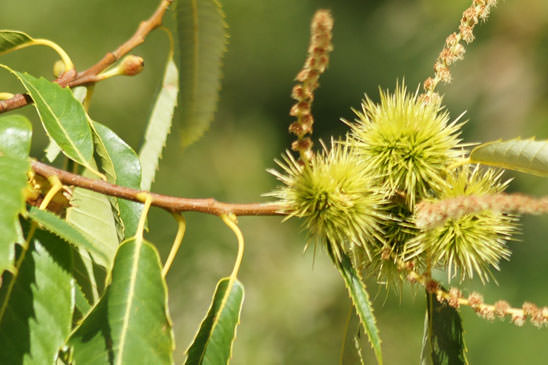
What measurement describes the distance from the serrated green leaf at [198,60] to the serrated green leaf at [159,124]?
5 cm

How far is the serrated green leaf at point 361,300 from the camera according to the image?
3.17 feet

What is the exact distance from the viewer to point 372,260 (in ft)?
3.67

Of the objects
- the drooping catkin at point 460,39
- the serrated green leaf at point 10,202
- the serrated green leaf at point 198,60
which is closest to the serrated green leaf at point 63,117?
the serrated green leaf at point 10,202

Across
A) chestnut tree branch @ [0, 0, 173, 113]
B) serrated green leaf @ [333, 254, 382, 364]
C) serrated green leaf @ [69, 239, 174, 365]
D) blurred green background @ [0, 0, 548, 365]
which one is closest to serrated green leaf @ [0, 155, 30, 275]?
serrated green leaf @ [69, 239, 174, 365]

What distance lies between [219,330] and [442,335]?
41cm

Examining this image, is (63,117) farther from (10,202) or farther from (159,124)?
(159,124)

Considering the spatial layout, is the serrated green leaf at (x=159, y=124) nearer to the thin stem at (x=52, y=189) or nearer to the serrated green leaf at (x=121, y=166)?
the serrated green leaf at (x=121, y=166)

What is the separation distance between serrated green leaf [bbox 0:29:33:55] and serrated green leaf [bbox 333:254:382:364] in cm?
75

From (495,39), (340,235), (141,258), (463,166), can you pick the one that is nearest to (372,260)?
(340,235)

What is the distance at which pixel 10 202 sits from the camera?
2.64 feet

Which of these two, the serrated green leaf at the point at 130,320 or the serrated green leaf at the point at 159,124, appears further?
the serrated green leaf at the point at 159,124

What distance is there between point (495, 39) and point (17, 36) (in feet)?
13.3

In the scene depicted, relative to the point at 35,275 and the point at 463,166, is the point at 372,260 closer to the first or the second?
the point at 463,166

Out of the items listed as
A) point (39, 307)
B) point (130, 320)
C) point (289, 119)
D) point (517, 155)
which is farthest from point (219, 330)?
point (289, 119)
